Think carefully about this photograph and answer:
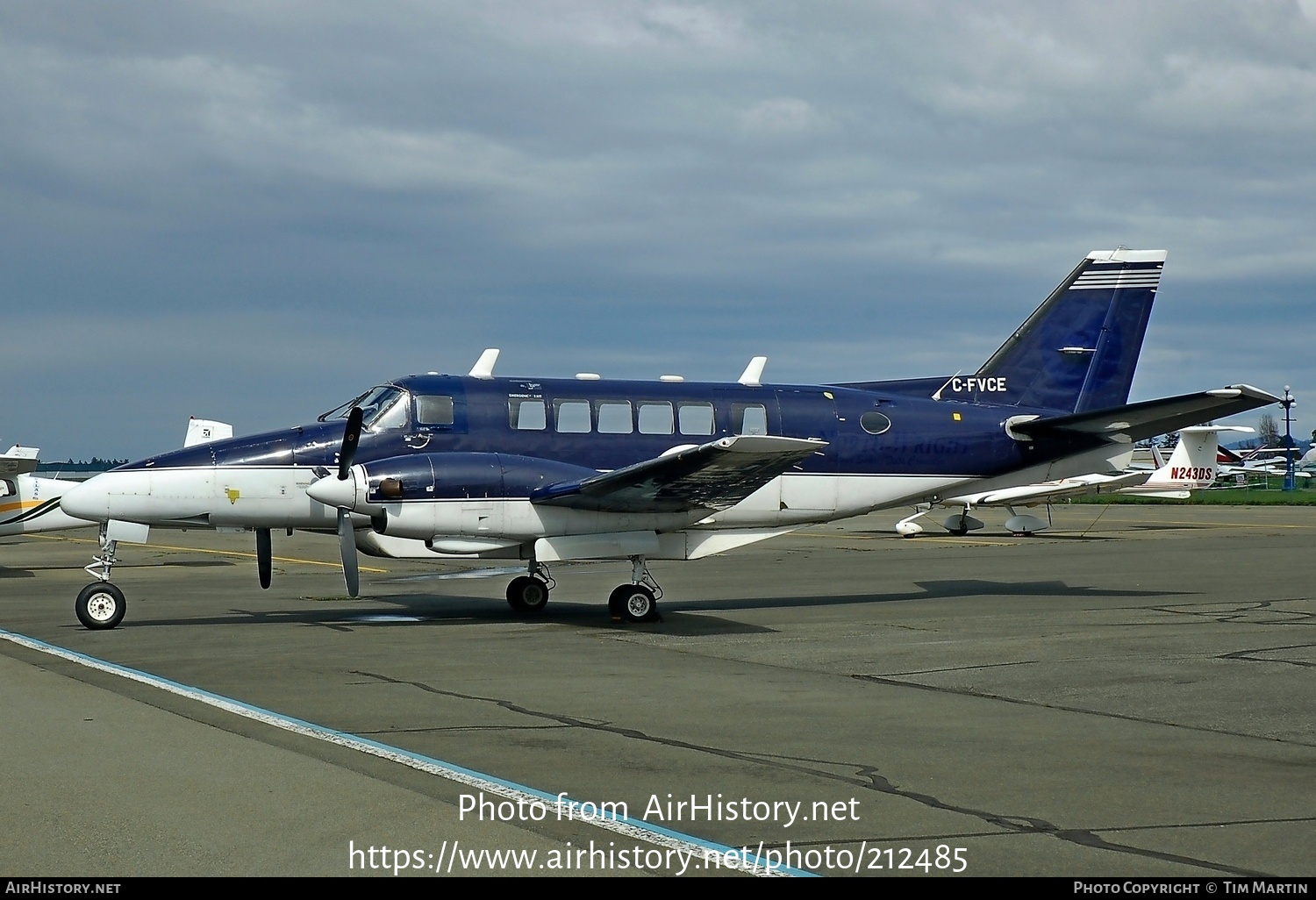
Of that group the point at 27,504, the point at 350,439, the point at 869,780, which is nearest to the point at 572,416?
the point at 350,439

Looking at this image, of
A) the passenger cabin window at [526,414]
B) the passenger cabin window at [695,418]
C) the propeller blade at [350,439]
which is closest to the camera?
the propeller blade at [350,439]

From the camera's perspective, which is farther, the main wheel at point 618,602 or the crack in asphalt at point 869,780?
the main wheel at point 618,602

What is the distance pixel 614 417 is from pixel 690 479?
2.49 metres

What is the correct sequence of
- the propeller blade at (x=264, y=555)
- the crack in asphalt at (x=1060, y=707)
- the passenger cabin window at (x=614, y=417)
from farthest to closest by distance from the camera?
the passenger cabin window at (x=614, y=417) → the propeller blade at (x=264, y=555) → the crack in asphalt at (x=1060, y=707)

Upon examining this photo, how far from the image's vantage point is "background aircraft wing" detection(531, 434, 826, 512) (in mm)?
14797

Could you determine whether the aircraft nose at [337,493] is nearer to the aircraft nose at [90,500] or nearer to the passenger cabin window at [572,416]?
the aircraft nose at [90,500]

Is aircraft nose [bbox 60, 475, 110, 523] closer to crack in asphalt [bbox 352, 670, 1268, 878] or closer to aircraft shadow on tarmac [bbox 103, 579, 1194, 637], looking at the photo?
aircraft shadow on tarmac [bbox 103, 579, 1194, 637]

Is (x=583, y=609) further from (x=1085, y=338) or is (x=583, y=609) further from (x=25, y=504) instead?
(x=25, y=504)

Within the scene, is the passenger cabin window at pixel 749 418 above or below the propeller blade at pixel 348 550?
above

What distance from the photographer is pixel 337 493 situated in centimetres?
1548

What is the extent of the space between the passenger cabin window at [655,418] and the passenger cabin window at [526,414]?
149cm

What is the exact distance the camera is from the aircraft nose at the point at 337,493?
15484 millimetres

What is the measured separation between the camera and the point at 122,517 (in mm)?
15891

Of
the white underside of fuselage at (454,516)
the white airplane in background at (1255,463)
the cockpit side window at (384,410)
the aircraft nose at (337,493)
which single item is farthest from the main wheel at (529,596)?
the white airplane in background at (1255,463)
